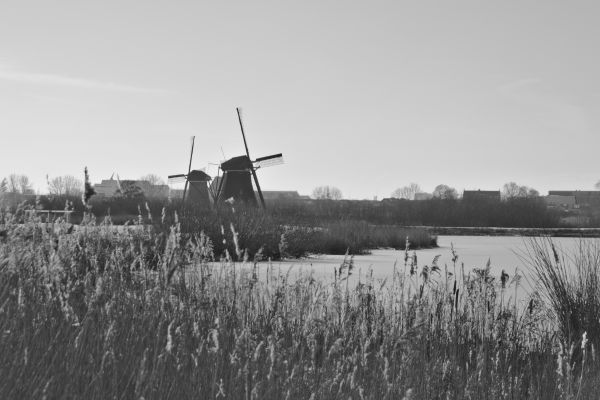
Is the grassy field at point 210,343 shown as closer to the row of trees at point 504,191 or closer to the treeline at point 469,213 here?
the treeline at point 469,213

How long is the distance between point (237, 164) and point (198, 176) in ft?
26.1

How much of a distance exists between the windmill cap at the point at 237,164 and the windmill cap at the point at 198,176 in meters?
6.79

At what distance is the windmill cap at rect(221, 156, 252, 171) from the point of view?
4434cm

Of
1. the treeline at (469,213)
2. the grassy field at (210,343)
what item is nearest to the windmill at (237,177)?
the treeline at (469,213)

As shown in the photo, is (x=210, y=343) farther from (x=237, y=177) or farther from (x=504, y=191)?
(x=504, y=191)

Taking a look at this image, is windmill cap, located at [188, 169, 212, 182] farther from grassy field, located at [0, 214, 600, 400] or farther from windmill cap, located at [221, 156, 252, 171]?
→ grassy field, located at [0, 214, 600, 400]

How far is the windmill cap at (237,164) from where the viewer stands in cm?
4434

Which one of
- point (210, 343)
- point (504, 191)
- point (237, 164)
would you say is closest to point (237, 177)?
point (237, 164)

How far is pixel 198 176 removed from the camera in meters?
51.6

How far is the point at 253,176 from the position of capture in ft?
147

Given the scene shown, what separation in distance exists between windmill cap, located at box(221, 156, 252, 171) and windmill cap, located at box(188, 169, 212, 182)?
679cm

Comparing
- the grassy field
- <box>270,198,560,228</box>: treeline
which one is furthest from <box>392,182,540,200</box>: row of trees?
the grassy field

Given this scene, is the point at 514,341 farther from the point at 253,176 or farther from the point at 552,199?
the point at 552,199

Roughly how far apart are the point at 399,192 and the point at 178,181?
348 feet
